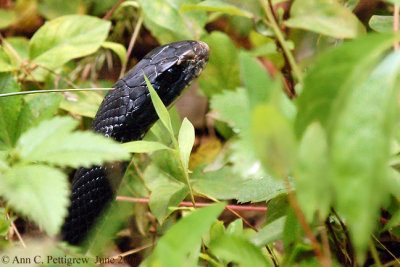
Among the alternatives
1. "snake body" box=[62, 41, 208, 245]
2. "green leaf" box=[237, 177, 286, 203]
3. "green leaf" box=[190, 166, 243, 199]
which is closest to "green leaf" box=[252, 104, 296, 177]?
"green leaf" box=[237, 177, 286, 203]

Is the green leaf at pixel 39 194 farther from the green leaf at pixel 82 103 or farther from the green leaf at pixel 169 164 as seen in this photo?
the green leaf at pixel 82 103

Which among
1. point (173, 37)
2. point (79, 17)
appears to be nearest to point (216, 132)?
point (173, 37)

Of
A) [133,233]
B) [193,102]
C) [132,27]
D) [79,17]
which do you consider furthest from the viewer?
[132,27]

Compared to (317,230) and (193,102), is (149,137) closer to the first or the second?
(193,102)

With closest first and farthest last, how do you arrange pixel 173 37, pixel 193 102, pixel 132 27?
pixel 173 37
pixel 193 102
pixel 132 27

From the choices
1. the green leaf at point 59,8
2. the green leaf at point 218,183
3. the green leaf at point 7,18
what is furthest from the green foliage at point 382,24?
the green leaf at point 7,18

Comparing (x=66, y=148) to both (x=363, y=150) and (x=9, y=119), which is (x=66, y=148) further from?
(x=9, y=119)
